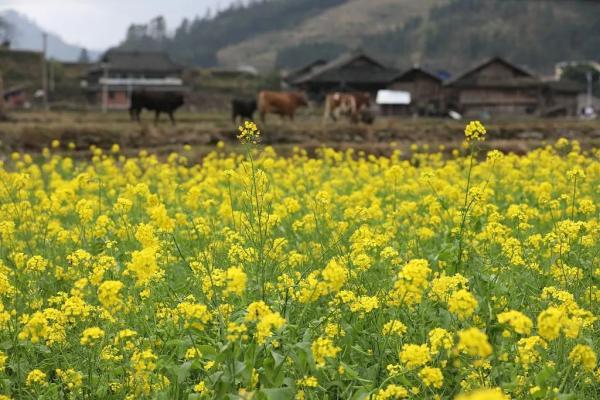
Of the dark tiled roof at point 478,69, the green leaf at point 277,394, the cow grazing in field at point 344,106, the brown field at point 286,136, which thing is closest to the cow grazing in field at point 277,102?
the cow grazing in field at point 344,106

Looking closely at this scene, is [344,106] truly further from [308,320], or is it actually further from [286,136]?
[308,320]

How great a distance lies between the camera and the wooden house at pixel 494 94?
1983 inches

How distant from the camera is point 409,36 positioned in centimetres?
13788

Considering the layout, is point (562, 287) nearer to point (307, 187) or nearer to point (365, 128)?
point (307, 187)

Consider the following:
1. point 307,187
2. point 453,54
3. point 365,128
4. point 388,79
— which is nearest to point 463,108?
point 388,79

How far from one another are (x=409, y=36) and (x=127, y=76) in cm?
8643

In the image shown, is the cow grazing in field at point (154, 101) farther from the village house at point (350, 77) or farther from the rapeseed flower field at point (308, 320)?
the village house at point (350, 77)

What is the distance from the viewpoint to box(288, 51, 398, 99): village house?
53688 millimetres

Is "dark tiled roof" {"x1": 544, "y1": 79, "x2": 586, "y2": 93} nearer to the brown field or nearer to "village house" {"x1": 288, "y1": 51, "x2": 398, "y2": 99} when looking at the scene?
"village house" {"x1": 288, "y1": 51, "x2": 398, "y2": 99}

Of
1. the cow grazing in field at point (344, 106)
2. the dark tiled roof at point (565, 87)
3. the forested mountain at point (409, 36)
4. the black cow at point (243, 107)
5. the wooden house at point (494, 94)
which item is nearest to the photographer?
the black cow at point (243, 107)

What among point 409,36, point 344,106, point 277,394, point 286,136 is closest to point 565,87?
point 344,106

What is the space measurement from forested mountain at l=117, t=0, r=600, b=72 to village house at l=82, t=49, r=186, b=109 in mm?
28335

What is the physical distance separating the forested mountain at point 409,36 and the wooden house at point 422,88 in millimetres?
40566

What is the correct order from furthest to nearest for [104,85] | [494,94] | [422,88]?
[104,85], [422,88], [494,94]
